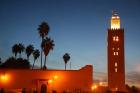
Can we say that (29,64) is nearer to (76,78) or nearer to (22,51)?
(22,51)

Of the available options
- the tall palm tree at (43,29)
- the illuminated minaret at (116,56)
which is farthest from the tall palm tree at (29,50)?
the illuminated minaret at (116,56)

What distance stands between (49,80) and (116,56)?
19.1 metres

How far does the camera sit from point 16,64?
182 ft

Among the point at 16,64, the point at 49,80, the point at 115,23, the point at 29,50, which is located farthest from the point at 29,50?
the point at 49,80

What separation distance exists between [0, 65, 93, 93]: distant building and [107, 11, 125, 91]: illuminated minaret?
15.3m

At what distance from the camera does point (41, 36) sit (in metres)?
54.9

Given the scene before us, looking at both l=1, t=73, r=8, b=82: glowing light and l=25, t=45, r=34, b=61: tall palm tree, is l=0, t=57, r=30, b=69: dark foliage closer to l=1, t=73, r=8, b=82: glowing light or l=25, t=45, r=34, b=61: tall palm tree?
l=25, t=45, r=34, b=61: tall palm tree

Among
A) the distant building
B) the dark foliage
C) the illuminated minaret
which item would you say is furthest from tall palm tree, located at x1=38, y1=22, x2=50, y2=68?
the distant building

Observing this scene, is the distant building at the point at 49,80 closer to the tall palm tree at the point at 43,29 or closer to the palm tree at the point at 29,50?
the tall palm tree at the point at 43,29

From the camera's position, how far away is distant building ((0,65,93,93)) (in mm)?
36247

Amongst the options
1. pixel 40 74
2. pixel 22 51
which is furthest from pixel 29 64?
pixel 40 74

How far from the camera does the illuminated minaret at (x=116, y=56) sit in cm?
5175

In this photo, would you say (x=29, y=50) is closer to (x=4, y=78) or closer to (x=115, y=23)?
(x=115, y=23)

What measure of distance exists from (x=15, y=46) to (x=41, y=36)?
35.3ft
